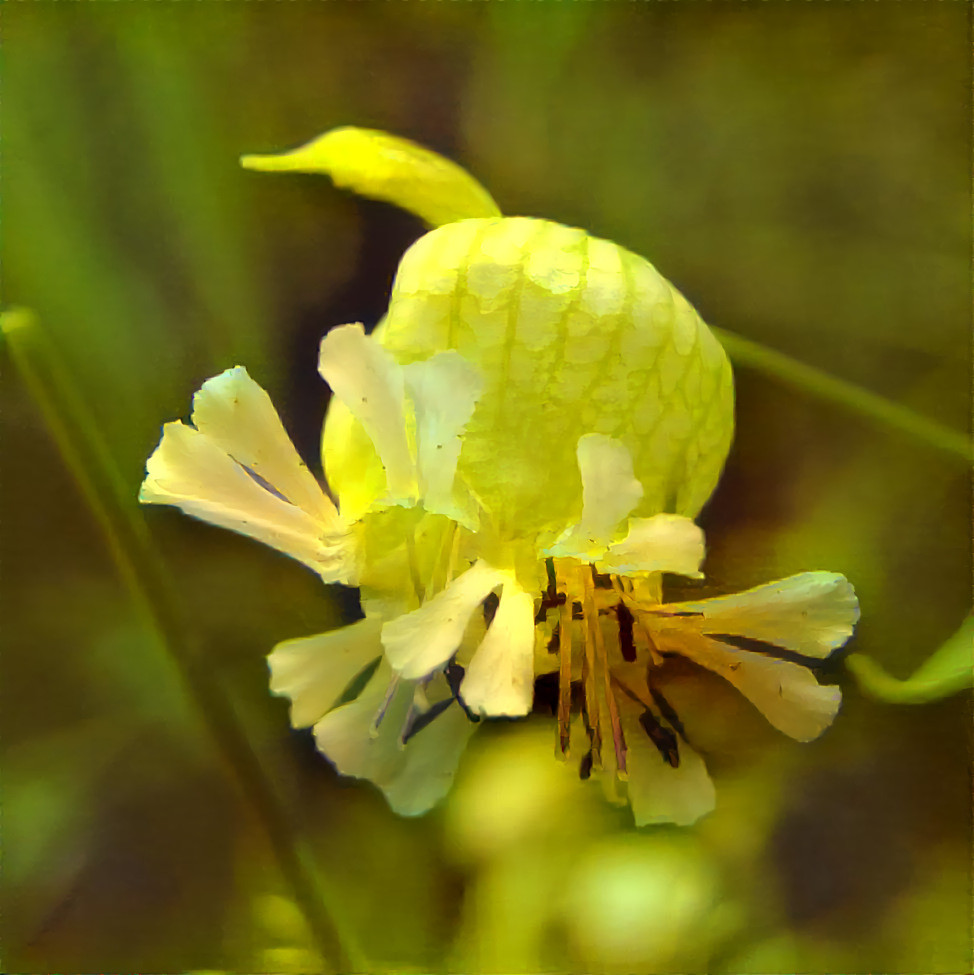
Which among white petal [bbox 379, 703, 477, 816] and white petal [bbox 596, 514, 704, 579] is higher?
white petal [bbox 596, 514, 704, 579]

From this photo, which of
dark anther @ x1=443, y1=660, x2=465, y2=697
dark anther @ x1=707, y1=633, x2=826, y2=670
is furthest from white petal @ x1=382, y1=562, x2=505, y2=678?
dark anther @ x1=707, y1=633, x2=826, y2=670

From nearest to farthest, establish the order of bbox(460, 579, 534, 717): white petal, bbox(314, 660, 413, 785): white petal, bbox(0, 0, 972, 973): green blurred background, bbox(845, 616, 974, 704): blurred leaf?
bbox(460, 579, 534, 717): white petal < bbox(314, 660, 413, 785): white petal < bbox(845, 616, 974, 704): blurred leaf < bbox(0, 0, 972, 973): green blurred background

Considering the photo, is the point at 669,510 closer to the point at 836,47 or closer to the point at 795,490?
the point at 795,490

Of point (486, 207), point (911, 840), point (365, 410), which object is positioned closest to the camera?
point (365, 410)

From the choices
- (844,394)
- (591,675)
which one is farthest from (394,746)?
(844,394)

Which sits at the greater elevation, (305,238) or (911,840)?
(305,238)

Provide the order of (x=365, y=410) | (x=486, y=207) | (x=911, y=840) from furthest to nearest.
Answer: (x=911, y=840)
(x=486, y=207)
(x=365, y=410)

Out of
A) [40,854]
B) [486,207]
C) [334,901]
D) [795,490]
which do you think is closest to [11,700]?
[40,854]

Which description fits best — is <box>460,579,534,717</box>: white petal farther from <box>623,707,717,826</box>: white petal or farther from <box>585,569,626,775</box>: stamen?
<box>623,707,717,826</box>: white petal

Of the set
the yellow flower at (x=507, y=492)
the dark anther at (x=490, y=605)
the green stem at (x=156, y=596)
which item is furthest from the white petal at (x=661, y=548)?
the green stem at (x=156, y=596)
